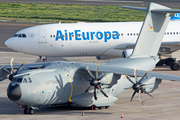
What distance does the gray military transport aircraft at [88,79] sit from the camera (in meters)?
25.2

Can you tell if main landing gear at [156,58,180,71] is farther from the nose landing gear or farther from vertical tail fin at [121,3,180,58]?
the nose landing gear

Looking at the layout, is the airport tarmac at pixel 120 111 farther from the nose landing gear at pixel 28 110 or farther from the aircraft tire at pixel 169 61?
the aircraft tire at pixel 169 61

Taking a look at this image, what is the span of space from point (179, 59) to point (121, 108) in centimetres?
1815

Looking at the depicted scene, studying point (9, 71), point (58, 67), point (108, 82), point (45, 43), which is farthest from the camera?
point (45, 43)

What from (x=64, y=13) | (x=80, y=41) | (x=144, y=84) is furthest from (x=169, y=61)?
(x=64, y=13)

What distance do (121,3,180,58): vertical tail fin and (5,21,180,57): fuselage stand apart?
11715 millimetres

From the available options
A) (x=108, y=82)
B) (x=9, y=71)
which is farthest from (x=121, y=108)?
(x=9, y=71)

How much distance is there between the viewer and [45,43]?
4291 cm

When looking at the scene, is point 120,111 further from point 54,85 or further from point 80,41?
point 80,41

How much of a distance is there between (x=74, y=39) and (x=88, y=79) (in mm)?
15313

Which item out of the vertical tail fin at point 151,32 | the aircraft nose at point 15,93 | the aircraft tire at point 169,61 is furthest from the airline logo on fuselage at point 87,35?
the aircraft nose at point 15,93

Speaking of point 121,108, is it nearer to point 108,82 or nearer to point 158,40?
point 108,82

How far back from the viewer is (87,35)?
4312 cm

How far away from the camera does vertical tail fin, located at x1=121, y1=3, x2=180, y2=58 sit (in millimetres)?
30962
